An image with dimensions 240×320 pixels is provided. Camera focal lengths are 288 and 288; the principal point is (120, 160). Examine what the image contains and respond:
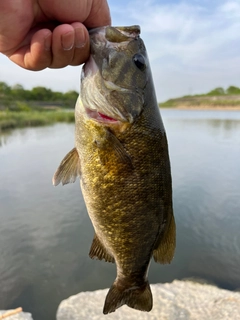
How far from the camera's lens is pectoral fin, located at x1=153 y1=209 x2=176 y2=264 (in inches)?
→ 74.0

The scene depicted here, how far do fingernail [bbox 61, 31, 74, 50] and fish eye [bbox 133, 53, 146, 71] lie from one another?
1.30 ft

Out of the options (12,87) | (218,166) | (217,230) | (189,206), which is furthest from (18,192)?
(12,87)

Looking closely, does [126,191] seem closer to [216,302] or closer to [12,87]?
[216,302]

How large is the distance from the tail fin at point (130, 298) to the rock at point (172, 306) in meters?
2.64

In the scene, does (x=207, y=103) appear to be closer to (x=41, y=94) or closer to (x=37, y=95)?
(x=41, y=94)

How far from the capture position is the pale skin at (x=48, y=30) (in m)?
1.49

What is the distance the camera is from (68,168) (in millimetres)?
1791

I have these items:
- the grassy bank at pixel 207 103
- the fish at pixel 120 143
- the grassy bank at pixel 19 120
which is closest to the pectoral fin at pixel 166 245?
the fish at pixel 120 143

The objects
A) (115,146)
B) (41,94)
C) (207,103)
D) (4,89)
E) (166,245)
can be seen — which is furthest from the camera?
(207,103)

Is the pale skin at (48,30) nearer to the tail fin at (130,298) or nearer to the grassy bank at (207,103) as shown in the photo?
the tail fin at (130,298)

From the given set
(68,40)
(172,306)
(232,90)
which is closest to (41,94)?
(232,90)

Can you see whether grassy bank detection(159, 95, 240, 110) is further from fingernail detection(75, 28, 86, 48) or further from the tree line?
fingernail detection(75, 28, 86, 48)

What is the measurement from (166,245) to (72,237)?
5554mm

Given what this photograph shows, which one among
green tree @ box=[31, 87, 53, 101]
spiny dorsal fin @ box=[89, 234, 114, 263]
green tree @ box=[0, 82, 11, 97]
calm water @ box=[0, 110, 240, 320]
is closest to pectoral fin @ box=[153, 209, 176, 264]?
spiny dorsal fin @ box=[89, 234, 114, 263]
